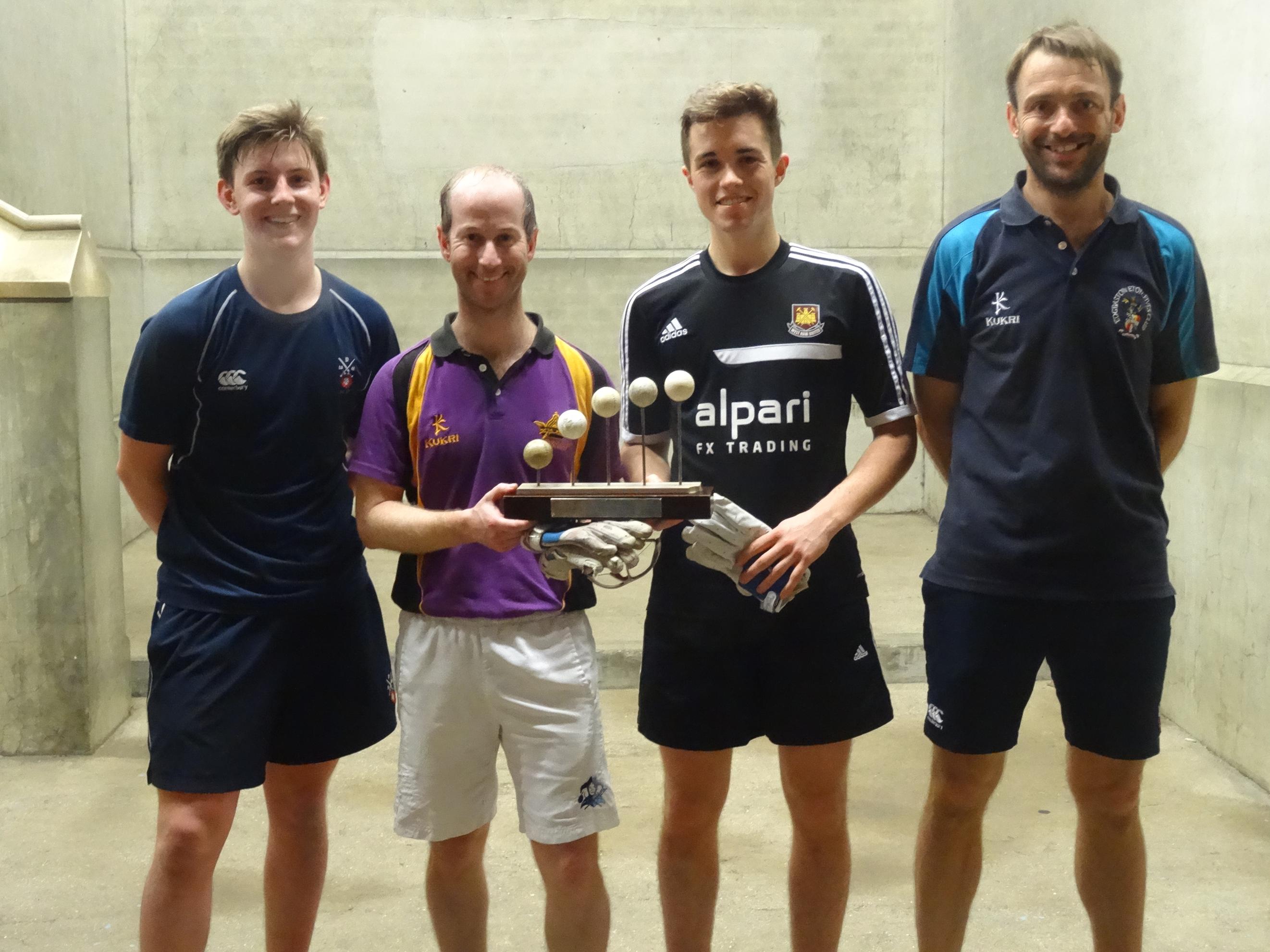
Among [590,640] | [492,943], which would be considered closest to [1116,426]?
[590,640]

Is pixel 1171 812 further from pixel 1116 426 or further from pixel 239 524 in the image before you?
pixel 239 524

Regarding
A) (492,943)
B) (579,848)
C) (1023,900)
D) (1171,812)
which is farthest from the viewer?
(1171,812)

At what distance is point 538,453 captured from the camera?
7.03ft

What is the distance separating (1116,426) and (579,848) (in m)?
1.32

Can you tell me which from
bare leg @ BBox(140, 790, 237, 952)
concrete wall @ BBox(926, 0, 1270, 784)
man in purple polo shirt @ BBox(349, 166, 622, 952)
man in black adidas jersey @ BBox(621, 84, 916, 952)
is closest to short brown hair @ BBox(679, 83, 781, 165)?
man in black adidas jersey @ BBox(621, 84, 916, 952)

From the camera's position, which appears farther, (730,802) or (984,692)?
(730,802)

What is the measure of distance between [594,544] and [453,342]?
552 millimetres

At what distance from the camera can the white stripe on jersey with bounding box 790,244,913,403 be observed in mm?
2465

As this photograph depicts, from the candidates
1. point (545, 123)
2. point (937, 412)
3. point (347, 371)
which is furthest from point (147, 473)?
point (545, 123)

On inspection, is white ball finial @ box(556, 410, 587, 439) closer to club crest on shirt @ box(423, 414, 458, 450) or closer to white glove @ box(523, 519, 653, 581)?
white glove @ box(523, 519, 653, 581)

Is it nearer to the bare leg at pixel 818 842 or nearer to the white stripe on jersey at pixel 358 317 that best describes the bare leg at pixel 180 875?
the white stripe on jersey at pixel 358 317

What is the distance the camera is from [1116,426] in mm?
2447

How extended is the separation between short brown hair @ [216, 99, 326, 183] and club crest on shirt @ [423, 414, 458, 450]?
609 mm

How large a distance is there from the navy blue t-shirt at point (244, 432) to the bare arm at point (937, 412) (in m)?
1.18
